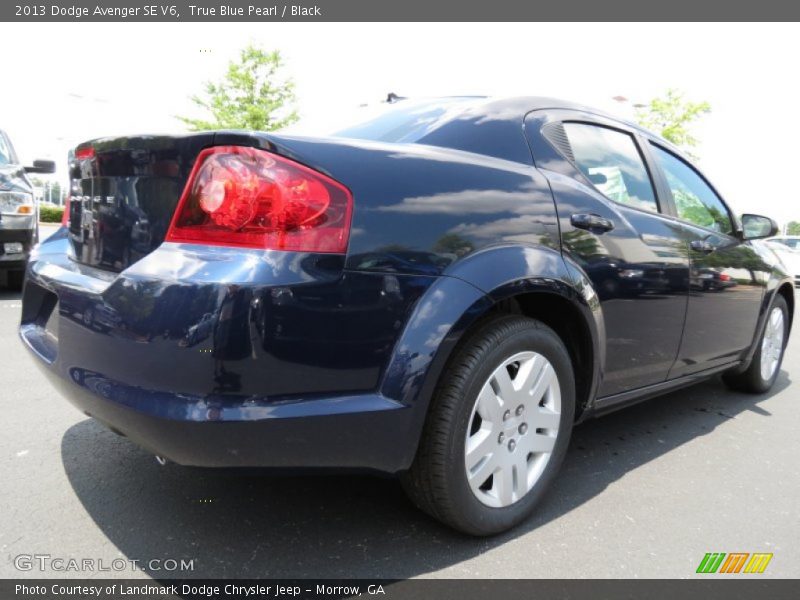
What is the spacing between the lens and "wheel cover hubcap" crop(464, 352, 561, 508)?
198 centimetres

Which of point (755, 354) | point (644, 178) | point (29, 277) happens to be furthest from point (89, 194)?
point (755, 354)

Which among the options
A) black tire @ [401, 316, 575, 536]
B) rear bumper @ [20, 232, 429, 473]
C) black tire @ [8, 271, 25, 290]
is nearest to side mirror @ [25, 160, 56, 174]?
black tire @ [8, 271, 25, 290]

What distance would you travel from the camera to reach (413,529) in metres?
2.12

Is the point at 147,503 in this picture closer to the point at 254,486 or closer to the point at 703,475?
the point at 254,486

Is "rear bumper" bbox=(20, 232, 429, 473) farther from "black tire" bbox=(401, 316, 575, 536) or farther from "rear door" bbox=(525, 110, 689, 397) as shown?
"rear door" bbox=(525, 110, 689, 397)

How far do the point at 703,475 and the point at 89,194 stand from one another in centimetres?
273

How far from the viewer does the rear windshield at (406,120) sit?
2200mm

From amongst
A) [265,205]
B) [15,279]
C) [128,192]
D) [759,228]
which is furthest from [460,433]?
[15,279]

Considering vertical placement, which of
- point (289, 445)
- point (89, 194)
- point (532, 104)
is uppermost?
point (532, 104)

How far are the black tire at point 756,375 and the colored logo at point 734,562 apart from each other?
2.08 meters

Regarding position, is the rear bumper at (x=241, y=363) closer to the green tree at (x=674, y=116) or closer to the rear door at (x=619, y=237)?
the rear door at (x=619, y=237)

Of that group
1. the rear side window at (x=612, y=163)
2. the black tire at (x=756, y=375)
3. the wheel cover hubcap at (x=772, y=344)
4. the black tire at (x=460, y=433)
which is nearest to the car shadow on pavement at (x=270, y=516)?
the black tire at (x=460, y=433)

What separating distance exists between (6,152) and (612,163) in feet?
22.2

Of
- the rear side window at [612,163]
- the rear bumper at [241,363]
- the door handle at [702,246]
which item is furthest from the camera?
the door handle at [702,246]
